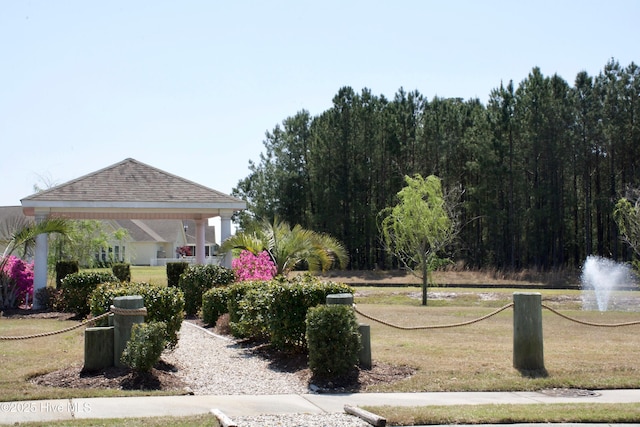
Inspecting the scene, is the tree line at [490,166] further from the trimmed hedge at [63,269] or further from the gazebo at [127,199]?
the trimmed hedge at [63,269]

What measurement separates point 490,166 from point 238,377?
43708mm

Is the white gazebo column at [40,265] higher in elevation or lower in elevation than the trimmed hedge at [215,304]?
higher

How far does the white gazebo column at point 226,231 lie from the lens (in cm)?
2366

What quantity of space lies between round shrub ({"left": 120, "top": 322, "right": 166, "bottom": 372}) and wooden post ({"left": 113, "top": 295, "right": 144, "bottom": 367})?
22.1 inches

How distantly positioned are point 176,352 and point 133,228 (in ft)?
193

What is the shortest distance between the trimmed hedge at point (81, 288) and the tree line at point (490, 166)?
Answer: 27829 millimetres

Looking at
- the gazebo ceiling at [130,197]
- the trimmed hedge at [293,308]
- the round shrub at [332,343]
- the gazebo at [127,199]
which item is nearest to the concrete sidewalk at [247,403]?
the round shrub at [332,343]

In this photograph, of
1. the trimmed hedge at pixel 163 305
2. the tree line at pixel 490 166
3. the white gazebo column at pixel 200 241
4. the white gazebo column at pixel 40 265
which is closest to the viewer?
the trimmed hedge at pixel 163 305

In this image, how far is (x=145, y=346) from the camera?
367 inches

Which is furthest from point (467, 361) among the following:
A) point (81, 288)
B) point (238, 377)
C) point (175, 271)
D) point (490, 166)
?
point (490, 166)

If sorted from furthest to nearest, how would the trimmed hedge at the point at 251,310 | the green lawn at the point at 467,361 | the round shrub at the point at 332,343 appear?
the trimmed hedge at the point at 251,310 < the round shrub at the point at 332,343 < the green lawn at the point at 467,361

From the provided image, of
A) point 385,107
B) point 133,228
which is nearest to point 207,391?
point 385,107

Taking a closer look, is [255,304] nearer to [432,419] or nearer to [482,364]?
[482,364]

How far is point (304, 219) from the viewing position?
6109cm
